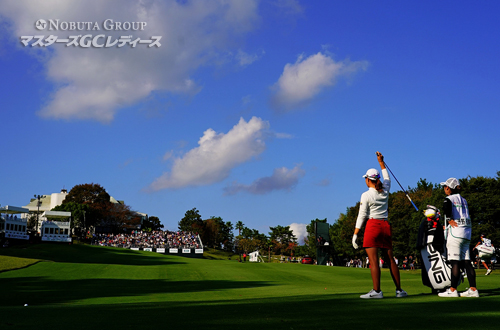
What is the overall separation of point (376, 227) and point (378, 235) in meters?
0.15

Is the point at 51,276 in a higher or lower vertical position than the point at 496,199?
lower

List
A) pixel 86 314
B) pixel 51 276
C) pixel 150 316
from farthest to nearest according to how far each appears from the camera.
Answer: pixel 51 276 → pixel 86 314 → pixel 150 316

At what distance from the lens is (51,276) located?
87.0 feet

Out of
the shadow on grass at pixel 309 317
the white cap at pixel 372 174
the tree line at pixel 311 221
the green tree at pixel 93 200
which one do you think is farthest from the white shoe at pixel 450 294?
the green tree at pixel 93 200

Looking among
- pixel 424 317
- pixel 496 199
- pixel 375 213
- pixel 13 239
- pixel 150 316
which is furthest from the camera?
pixel 13 239

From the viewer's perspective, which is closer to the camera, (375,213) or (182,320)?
(182,320)

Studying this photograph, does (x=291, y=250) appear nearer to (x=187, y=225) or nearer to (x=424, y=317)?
(x=187, y=225)

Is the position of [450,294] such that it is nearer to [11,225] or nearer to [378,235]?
[378,235]

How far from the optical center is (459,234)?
831cm

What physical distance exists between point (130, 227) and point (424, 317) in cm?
11211

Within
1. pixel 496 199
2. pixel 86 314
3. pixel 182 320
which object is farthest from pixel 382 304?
pixel 496 199

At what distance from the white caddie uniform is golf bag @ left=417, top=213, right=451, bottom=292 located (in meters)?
0.26

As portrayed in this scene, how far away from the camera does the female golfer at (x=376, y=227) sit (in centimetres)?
787

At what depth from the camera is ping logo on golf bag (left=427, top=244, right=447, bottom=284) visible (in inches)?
340
